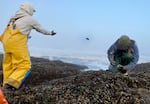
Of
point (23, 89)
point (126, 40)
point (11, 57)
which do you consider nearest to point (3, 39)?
point (11, 57)

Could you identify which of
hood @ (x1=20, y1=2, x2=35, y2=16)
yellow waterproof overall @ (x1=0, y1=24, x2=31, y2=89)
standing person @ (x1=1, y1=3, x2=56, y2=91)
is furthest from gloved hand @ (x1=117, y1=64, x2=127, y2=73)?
hood @ (x1=20, y1=2, x2=35, y2=16)

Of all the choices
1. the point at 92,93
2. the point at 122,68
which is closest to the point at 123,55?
the point at 122,68

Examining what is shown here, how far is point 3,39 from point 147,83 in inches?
132

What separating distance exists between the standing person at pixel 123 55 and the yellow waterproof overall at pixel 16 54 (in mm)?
2187

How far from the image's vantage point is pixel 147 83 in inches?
410

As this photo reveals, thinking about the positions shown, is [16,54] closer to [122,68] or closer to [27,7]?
[27,7]

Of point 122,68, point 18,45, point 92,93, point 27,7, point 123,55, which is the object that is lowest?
point 92,93

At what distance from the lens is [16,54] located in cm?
1013

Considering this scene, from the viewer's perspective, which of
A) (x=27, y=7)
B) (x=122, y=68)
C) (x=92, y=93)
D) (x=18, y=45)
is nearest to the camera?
(x=92, y=93)

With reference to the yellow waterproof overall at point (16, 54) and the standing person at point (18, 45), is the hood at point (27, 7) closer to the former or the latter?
the standing person at point (18, 45)

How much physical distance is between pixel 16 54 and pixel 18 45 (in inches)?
7.9

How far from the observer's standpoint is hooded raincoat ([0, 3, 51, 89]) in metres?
10.1

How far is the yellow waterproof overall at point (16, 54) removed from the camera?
33.2 feet

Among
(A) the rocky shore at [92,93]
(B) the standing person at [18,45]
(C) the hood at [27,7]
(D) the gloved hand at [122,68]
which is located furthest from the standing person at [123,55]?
(C) the hood at [27,7]
